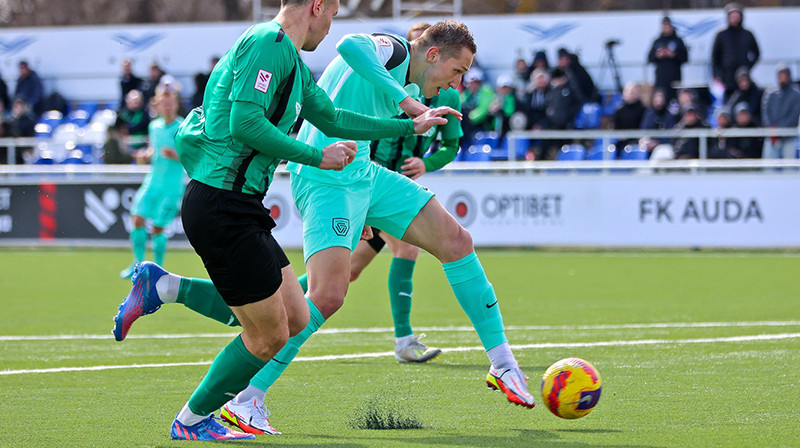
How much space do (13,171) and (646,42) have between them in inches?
495

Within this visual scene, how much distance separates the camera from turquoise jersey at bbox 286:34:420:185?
20.6ft

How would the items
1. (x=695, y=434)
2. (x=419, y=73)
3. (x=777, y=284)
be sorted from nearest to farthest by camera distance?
(x=695, y=434), (x=419, y=73), (x=777, y=284)

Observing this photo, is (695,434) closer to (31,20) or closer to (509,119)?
(509,119)

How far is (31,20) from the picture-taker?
40.6 metres

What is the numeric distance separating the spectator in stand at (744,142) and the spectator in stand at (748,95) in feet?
1.00

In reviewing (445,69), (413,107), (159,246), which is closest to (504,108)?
(159,246)

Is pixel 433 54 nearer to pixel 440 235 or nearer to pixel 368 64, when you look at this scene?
pixel 368 64

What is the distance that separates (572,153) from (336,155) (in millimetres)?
15478

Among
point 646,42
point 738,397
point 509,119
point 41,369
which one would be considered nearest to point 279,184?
point 509,119

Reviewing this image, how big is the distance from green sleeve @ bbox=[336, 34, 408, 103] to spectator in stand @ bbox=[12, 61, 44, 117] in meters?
20.8

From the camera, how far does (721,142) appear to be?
19.0 meters

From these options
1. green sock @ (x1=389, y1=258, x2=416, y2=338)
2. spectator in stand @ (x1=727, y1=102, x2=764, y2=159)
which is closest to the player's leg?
green sock @ (x1=389, y1=258, x2=416, y2=338)

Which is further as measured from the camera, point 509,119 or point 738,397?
point 509,119

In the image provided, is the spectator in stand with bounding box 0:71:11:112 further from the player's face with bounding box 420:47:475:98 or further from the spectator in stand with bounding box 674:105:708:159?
the player's face with bounding box 420:47:475:98
